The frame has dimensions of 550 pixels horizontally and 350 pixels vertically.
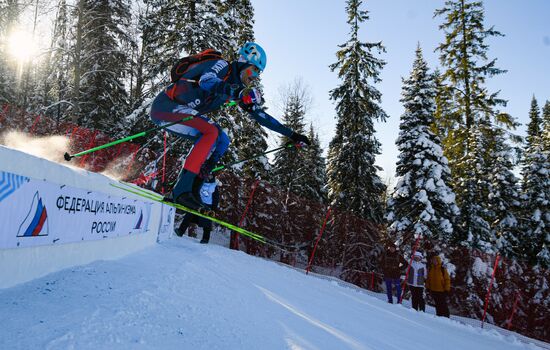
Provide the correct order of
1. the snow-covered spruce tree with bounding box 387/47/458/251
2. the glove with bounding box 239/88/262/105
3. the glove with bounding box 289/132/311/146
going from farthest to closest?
the snow-covered spruce tree with bounding box 387/47/458/251 < the glove with bounding box 289/132/311/146 < the glove with bounding box 239/88/262/105

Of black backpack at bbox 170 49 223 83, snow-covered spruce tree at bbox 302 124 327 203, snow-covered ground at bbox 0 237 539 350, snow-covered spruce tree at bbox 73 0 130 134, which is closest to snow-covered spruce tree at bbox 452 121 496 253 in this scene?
snow-covered spruce tree at bbox 302 124 327 203

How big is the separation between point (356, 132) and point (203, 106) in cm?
1761

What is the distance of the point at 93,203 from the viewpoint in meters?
4.11

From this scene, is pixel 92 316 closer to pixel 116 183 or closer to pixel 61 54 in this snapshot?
pixel 116 183

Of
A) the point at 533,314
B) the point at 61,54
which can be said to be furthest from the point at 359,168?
the point at 61,54

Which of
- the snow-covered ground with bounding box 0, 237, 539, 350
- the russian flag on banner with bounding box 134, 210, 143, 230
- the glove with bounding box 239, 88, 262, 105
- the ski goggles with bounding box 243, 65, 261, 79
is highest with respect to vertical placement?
the ski goggles with bounding box 243, 65, 261, 79

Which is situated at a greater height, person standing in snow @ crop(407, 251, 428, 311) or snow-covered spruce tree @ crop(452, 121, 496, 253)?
snow-covered spruce tree @ crop(452, 121, 496, 253)

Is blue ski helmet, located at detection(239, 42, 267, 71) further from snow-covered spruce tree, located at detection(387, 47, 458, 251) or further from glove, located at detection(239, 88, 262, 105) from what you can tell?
snow-covered spruce tree, located at detection(387, 47, 458, 251)

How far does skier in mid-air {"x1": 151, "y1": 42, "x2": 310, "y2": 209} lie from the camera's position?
4.46m

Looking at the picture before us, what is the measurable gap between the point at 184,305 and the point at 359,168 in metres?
18.5

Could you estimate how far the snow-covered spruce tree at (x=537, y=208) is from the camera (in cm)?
2247

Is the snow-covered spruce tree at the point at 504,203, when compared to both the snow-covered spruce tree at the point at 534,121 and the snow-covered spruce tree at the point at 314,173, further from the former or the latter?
the snow-covered spruce tree at the point at 534,121

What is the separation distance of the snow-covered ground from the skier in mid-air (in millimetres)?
1200

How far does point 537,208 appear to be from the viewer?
2344cm
